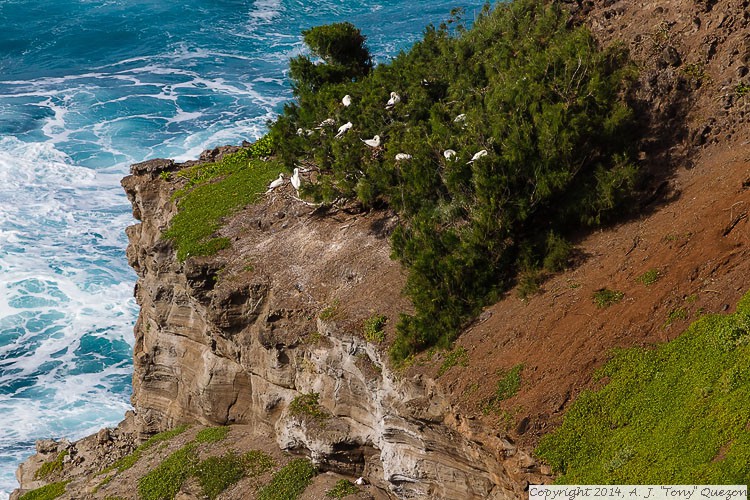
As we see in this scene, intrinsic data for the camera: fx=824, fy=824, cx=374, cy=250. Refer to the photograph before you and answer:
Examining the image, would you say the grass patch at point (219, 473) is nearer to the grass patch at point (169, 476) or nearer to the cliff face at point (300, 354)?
the grass patch at point (169, 476)

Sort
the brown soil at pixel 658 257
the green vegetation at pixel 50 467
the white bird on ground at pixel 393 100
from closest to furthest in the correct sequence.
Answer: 1. the brown soil at pixel 658 257
2. the white bird on ground at pixel 393 100
3. the green vegetation at pixel 50 467

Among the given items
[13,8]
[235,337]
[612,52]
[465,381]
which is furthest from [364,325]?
[13,8]

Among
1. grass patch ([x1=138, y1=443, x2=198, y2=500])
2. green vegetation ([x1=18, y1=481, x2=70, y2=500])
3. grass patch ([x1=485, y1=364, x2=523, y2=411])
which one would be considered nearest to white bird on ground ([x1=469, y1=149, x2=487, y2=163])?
grass patch ([x1=485, y1=364, x2=523, y2=411])

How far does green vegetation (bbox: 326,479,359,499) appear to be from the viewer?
1923 centimetres

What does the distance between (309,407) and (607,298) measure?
25.9 ft

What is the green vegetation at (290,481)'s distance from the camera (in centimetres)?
1988

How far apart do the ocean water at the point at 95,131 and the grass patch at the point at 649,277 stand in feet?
73.6

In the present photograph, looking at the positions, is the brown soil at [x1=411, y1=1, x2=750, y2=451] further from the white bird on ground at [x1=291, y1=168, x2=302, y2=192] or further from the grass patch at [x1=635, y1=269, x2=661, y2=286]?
the white bird on ground at [x1=291, y1=168, x2=302, y2=192]

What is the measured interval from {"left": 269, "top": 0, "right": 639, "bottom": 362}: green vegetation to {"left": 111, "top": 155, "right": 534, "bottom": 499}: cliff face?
4.30 ft

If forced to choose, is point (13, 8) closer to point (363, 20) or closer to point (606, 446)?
point (363, 20)

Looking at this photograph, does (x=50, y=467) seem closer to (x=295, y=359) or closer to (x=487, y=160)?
(x=295, y=359)

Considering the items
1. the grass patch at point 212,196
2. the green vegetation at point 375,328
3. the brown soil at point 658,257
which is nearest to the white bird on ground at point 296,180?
the grass patch at point 212,196

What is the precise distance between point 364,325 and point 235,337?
4927 mm

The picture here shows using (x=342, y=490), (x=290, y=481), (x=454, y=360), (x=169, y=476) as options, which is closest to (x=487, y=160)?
(x=454, y=360)
